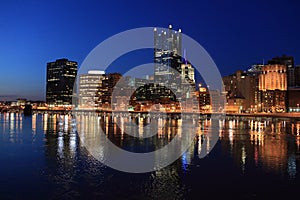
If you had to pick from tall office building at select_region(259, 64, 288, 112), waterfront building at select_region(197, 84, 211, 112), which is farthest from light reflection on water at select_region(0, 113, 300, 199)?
waterfront building at select_region(197, 84, 211, 112)

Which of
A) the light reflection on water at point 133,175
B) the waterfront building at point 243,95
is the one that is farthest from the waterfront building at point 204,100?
the light reflection on water at point 133,175

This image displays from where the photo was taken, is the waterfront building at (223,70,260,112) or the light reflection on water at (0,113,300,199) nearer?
the light reflection on water at (0,113,300,199)

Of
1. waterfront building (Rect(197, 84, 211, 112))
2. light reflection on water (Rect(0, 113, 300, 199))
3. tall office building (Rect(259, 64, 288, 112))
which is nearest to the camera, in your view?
light reflection on water (Rect(0, 113, 300, 199))

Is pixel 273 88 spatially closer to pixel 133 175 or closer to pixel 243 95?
pixel 243 95

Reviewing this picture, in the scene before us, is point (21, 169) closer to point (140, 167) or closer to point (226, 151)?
point (140, 167)

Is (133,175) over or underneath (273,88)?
underneath

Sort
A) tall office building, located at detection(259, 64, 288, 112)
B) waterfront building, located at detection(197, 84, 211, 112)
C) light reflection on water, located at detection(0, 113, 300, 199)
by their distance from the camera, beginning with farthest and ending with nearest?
waterfront building, located at detection(197, 84, 211, 112), tall office building, located at detection(259, 64, 288, 112), light reflection on water, located at detection(0, 113, 300, 199)

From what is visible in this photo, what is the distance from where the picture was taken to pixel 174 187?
1231 centimetres

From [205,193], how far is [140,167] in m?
5.04

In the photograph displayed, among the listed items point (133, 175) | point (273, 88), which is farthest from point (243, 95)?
point (133, 175)

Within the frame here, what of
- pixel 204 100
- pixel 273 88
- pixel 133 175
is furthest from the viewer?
pixel 204 100

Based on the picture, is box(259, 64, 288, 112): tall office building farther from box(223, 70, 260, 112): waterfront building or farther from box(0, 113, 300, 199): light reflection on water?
box(0, 113, 300, 199): light reflection on water

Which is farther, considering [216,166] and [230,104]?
[230,104]

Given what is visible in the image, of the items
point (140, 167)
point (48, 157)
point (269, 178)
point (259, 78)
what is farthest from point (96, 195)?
point (259, 78)
